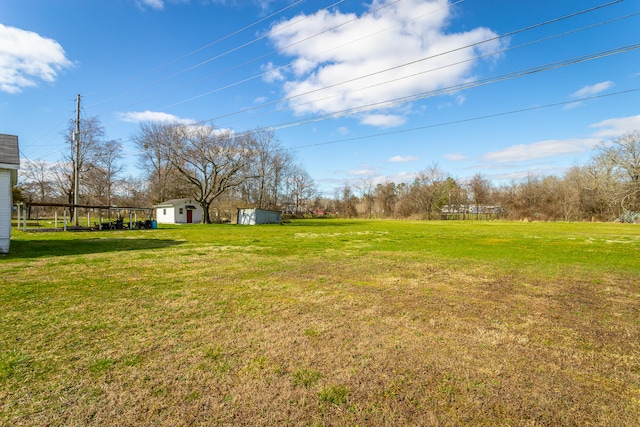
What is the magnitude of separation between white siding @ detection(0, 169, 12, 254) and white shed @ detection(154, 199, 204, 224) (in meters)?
25.8

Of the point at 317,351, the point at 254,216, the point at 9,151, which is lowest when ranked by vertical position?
the point at 317,351

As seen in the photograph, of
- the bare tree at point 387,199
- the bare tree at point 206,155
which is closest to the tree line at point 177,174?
the bare tree at point 206,155

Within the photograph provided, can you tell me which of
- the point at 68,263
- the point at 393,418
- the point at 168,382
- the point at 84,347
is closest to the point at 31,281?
the point at 68,263

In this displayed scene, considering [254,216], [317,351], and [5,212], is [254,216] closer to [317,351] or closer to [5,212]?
[5,212]

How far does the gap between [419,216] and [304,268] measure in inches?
2045

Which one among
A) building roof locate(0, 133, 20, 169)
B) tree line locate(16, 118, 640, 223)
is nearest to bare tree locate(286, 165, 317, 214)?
tree line locate(16, 118, 640, 223)

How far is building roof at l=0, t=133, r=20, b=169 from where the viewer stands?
10875 mm

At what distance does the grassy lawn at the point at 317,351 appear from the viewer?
7.70 ft

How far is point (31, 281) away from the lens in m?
6.45

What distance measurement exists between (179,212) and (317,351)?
37.5 meters

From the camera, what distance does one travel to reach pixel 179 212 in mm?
36719

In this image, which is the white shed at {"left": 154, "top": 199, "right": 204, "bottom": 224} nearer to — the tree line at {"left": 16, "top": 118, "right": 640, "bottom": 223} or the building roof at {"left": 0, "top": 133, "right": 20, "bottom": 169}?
the tree line at {"left": 16, "top": 118, "right": 640, "bottom": 223}

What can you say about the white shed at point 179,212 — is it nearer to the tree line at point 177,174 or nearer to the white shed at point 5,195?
the tree line at point 177,174

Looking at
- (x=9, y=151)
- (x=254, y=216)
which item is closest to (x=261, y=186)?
(x=254, y=216)
